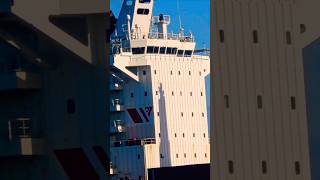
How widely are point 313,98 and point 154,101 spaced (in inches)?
2270

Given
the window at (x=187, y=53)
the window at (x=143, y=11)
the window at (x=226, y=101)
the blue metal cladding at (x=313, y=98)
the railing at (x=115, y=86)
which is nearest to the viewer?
the blue metal cladding at (x=313, y=98)

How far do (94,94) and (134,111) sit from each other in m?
65.2

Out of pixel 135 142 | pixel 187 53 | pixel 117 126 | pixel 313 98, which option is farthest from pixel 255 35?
pixel 187 53

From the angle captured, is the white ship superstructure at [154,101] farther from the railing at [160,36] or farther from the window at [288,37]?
the window at [288,37]

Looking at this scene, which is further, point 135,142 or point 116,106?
point 135,142

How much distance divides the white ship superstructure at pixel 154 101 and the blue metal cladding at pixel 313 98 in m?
55.4

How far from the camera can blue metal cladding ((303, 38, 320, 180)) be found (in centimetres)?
3841

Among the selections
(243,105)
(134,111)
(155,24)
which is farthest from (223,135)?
(155,24)

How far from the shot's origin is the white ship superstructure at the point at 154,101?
94.9 metres

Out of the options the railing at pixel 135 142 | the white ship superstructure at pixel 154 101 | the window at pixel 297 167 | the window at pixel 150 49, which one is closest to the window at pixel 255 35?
the window at pixel 297 167

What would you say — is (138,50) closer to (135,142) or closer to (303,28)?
(135,142)

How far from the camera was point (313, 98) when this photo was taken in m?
38.5

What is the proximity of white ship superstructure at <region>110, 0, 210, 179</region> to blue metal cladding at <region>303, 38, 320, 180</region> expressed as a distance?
5543 centimetres

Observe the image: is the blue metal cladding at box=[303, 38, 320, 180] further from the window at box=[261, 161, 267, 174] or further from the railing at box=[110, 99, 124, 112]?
the railing at box=[110, 99, 124, 112]
